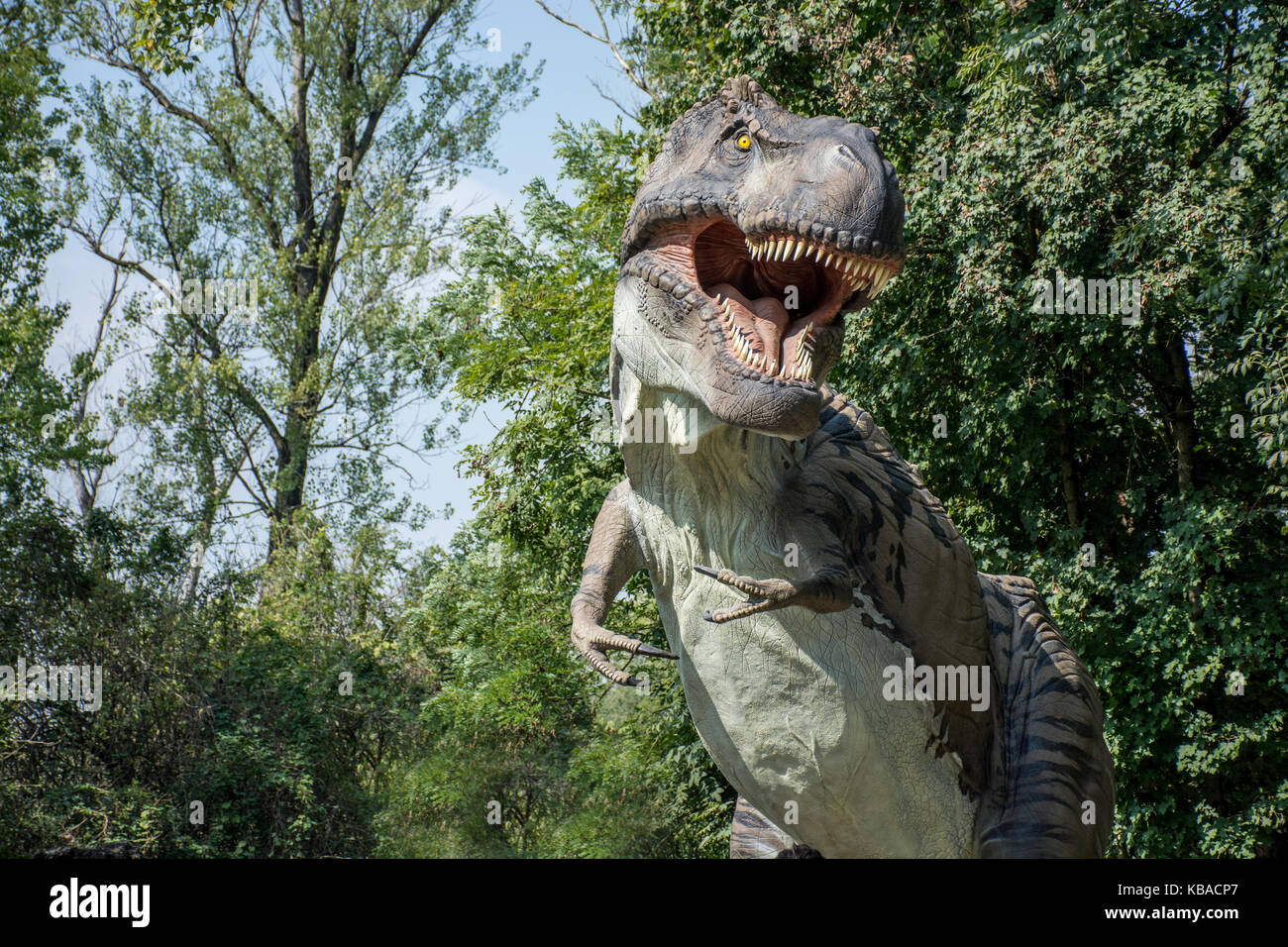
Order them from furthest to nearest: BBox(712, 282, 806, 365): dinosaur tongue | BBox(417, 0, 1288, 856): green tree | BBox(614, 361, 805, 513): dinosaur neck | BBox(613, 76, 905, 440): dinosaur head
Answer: BBox(417, 0, 1288, 856): green tree, BBox(614, 361, 805, 513): dinosaur neck, BBox(712, 282, 806, 365): dinosaur tongue, BBox(613, 76, 905, 440): dinosaur head

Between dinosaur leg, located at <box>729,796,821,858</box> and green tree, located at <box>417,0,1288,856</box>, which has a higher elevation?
green tree, located at <box>417,0,1288,856</box>

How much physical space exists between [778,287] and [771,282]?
Result: 0.09 ft

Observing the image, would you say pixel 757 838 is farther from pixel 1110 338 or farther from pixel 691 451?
pixel 1110 338

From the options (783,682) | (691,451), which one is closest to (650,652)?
(783,682)

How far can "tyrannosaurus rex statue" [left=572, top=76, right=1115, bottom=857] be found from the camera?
2762mm

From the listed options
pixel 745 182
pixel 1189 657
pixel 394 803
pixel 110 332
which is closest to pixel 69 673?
pixel 394 803

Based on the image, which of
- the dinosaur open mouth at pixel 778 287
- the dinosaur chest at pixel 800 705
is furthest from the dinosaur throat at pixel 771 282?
the dinosaur chest at pixel 800 705

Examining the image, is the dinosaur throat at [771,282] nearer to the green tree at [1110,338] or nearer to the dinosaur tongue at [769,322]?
the dinosaur tongue at [769,322]

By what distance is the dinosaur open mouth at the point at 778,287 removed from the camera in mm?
2715

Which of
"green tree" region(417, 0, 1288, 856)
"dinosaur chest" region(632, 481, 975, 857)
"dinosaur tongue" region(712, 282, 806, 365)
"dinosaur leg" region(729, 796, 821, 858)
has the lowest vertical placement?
"dinosaur leg" region(729, 796, 821, 858)

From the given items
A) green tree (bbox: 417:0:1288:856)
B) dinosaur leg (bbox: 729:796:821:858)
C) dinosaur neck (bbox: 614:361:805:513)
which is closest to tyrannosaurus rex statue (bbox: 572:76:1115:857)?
dinosaur neck (bbox: 614:361:805:513)

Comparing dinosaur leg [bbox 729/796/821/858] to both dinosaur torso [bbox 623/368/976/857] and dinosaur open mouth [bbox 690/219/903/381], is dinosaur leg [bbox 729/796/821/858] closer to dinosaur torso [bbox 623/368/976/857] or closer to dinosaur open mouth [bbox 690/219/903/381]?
dinosaur torso [bbox 623/368/976/857]

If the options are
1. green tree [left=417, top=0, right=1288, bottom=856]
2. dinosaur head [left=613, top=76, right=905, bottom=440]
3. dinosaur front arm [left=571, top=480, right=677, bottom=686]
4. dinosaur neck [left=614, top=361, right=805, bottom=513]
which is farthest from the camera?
green tree [left=417, top=0, right=1288, bottom=856]

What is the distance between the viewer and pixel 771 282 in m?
3.05
